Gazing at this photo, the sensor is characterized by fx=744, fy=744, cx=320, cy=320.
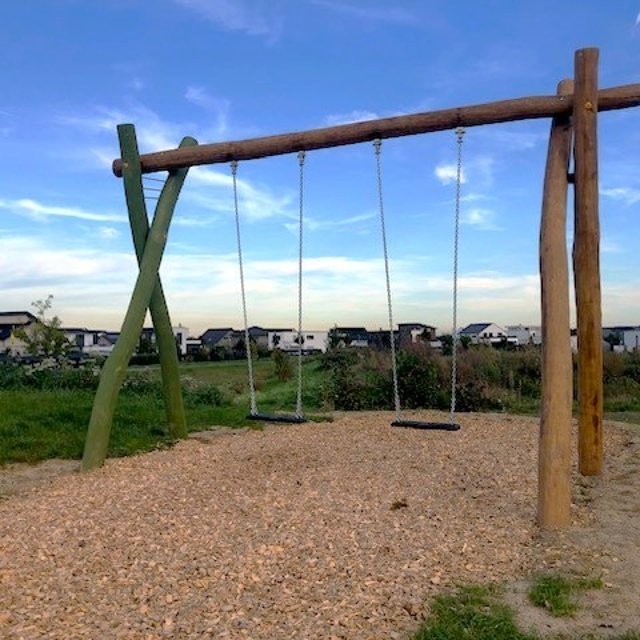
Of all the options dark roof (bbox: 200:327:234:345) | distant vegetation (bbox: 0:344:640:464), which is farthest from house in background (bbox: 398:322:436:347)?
dark roof (bbox: 200:327:234:345)

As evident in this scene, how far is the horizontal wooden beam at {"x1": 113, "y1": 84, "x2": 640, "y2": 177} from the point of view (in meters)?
5.50

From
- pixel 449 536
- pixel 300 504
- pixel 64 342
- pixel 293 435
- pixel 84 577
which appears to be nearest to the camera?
pixel 84 577

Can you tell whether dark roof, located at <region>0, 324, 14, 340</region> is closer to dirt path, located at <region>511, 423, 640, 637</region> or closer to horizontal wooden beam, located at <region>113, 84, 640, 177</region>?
horizontal wooden beam, located at <region>113, 84, 640, 177</region>

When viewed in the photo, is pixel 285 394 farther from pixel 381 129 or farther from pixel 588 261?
pixel 588 261

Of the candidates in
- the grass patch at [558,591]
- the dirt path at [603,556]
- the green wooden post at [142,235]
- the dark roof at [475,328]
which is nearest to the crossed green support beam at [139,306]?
the green wooden post at [142,235]

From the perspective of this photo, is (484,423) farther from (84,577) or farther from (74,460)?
(84,577)

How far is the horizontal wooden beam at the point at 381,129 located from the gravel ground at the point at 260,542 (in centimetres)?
291

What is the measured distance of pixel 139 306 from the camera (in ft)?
23.6

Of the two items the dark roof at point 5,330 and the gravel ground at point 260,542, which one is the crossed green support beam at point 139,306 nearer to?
the gravel ground at point 260,542

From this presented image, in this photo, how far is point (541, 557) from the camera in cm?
428

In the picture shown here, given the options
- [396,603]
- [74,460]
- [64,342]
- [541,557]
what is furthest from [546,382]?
[64,342]

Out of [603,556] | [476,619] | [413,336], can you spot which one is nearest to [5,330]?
[413,336]

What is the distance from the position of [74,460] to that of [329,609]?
16.4 feet

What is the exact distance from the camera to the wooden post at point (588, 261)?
5418 mm
